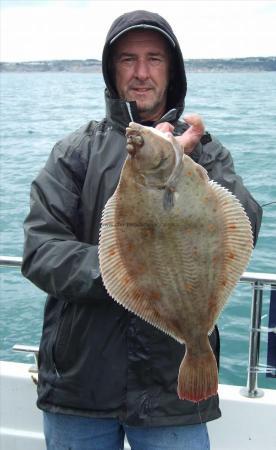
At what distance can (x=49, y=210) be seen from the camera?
106 inches

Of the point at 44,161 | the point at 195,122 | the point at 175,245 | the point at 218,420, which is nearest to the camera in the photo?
the point at 175,245

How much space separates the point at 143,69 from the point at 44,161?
1782cm

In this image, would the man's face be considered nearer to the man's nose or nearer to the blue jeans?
the man's nose

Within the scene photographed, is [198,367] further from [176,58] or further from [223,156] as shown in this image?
[176,58]

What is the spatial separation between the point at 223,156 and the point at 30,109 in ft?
121

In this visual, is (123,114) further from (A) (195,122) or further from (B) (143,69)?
(A) (195,122)

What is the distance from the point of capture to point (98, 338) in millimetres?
2756

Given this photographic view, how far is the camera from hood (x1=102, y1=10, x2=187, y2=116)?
2911mm

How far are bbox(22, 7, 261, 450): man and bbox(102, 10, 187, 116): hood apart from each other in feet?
0.04

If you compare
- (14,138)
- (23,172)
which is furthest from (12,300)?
(14,138)

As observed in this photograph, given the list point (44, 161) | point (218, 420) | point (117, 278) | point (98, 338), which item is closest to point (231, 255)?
point (117, 278)

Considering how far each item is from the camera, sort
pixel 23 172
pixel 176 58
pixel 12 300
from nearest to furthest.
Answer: pixel 176 58
pixel 12 300
pixel 23 172

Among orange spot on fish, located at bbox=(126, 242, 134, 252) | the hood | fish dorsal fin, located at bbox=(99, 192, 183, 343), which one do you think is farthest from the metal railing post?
orange spot on fish, located at bbox=(126, 242, 134, 252)

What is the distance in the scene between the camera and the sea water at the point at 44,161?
782cm
